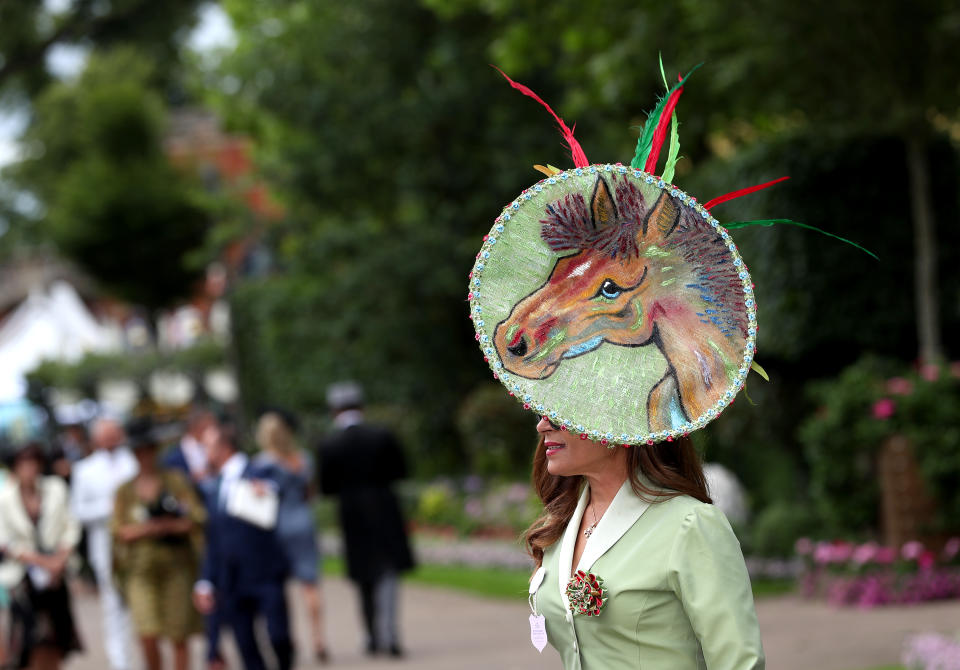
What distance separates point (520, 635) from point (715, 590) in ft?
30.1

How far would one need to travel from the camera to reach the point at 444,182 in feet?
71.8

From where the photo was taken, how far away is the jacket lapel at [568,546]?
10.5ft

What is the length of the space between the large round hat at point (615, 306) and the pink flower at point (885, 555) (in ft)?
30.4

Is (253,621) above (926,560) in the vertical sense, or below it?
above

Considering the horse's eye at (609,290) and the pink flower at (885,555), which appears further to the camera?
the pink flower at (885,555)

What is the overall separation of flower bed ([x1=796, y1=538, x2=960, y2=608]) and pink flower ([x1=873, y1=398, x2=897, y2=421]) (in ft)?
3.55

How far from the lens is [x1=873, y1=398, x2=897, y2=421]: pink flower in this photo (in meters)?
11.8

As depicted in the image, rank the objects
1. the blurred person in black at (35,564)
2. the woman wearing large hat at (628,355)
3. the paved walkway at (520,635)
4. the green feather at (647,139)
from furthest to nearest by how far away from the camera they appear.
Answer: the paved walkway at (520,635), the blurred person in black at (35,564), the green feather at (647,139), the woman wearing large hat at (628,355)

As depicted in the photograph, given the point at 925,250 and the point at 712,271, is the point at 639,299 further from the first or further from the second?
the point at 925,250

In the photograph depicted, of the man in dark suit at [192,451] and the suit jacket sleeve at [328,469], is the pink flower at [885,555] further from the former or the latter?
the man in dark suit at [192,451]

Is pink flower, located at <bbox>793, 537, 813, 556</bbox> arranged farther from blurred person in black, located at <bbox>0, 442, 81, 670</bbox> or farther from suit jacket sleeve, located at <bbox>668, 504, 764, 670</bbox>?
suit jacket sleeve, located at <bbox>668, 504, 764, 670</bbox>

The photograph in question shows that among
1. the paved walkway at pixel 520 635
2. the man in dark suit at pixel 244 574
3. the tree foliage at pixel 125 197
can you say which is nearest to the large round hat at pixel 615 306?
the man in dark suit at pixel 244 574

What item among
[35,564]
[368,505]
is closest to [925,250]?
[368,505]

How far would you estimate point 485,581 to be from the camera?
52.5 feet
